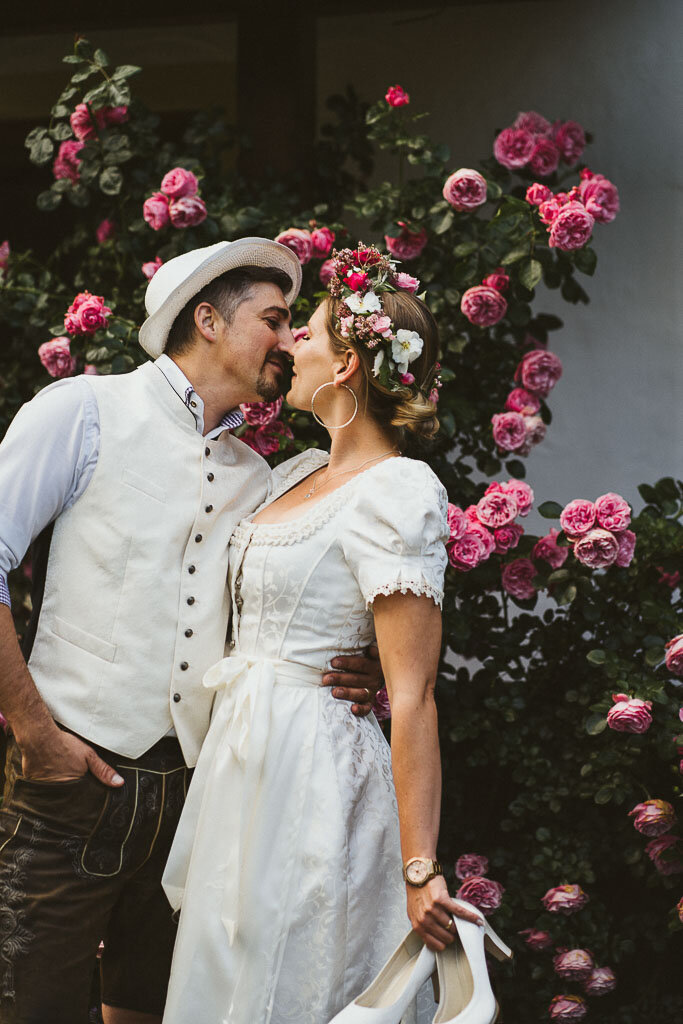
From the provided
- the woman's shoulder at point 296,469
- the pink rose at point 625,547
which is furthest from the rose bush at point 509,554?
the woman's shoulder at point 296,469

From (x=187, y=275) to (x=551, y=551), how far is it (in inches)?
50.5

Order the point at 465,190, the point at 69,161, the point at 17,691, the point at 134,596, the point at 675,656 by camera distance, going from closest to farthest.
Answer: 1. the point at 17,691
2. the point at 134,596
3. the point at 675,656
4. the point at 465,190
5. the point at 69,161

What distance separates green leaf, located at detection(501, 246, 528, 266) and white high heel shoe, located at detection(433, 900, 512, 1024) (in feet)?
6.26

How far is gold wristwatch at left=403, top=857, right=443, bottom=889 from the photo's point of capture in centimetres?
199

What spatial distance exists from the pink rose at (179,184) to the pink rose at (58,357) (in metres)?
0.53

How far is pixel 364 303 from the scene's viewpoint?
2.40m

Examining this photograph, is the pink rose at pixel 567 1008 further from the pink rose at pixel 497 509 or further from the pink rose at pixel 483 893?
the pink rose at pixel 497 509

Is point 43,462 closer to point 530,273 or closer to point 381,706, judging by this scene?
point 381,706

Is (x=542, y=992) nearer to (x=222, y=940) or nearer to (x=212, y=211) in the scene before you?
(x=222, y=940)

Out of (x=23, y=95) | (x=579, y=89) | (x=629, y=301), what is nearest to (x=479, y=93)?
(x=579, y=89)

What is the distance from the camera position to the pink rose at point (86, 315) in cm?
319

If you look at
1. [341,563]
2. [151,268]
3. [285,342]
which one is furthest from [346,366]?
[151,268]

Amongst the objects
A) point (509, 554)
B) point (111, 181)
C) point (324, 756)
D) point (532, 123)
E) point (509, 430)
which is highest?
point (532, 123)

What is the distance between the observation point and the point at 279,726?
2.23 m
